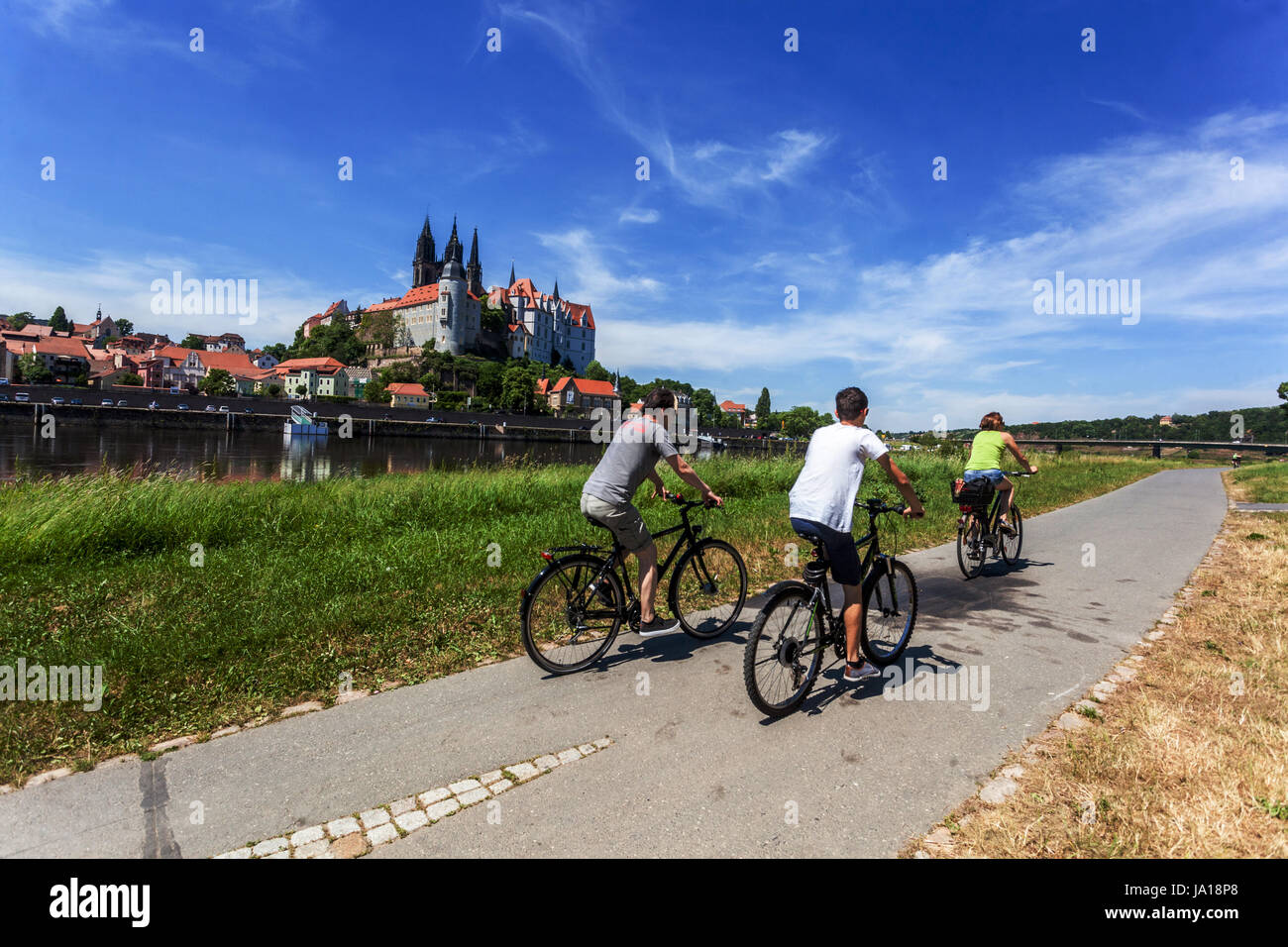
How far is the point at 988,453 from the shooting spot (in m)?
8.87

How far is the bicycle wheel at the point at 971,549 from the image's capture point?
834 cm

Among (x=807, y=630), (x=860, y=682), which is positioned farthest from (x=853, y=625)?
(x=860, y=682)

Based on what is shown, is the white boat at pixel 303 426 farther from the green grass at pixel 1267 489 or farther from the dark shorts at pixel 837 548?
the dark shorts at pixel 837 548

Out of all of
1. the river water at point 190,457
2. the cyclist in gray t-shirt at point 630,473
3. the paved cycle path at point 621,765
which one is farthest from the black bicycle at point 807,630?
the river water at point 190,457

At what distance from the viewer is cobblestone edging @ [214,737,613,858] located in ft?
8.85

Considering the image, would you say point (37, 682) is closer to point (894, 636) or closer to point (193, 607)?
point (193, 607)

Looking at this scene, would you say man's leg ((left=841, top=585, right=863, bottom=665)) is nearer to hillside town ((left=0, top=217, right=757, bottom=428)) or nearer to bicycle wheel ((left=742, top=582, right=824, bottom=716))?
bicycle wheel ((left=742, top=582, right=824, bottom=716))

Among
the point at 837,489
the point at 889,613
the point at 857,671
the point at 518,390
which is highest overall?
the point at 518,390

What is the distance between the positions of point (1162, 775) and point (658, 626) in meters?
3.38

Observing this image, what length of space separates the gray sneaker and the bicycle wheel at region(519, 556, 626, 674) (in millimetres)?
241

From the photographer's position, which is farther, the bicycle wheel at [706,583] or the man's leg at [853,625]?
the bicycle wheel at [706,583]

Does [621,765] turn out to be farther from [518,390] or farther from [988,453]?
[518,390]

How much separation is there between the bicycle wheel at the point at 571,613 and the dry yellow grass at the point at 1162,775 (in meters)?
2.80
